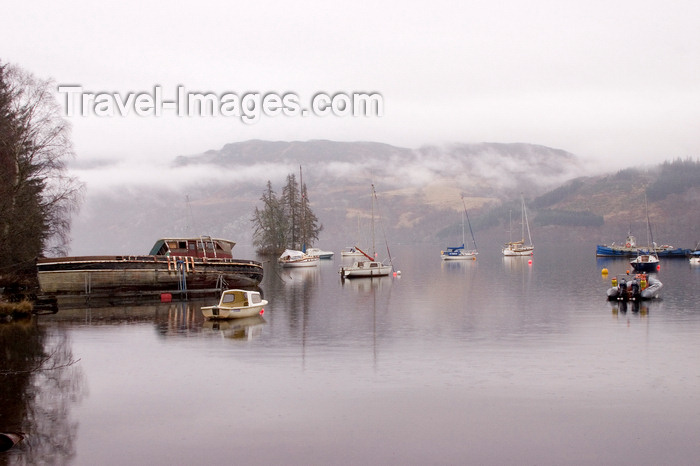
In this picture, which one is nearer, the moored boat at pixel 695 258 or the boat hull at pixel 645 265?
the boat hull at pixel 645 265

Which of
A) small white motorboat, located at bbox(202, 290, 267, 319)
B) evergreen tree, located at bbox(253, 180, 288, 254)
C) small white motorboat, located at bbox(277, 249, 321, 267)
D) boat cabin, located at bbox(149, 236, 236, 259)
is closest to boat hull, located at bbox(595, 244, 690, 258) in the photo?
small white motorboat, located at bbox(277, 249, 321, 267)

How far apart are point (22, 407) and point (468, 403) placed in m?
14.8

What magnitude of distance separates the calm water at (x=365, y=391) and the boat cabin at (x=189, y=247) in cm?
1665

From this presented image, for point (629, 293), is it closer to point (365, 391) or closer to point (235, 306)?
point (235, 306)

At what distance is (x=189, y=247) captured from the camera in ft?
225

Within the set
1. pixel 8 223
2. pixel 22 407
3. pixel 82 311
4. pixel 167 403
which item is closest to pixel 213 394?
pixel 167 403

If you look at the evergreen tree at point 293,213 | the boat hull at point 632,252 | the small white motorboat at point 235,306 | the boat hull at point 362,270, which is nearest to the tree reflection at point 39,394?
the small white motorboat at point 235,306

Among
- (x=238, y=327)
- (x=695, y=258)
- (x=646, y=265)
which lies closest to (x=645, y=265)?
(x=646, y=265)

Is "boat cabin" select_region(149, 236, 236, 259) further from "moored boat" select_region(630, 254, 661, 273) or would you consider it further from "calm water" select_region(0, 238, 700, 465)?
"moored boat" select_region(630, 254, 661, 273)

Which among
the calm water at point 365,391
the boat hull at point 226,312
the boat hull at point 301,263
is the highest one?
the boat hull at point 301,263

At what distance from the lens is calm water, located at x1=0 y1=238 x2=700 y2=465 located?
20016 millimetres

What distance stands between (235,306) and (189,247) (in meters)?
22.0

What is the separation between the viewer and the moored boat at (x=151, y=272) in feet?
193

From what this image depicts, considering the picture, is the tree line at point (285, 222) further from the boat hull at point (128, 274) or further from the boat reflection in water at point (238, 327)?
the boat reflection in water at point (238, 327)
